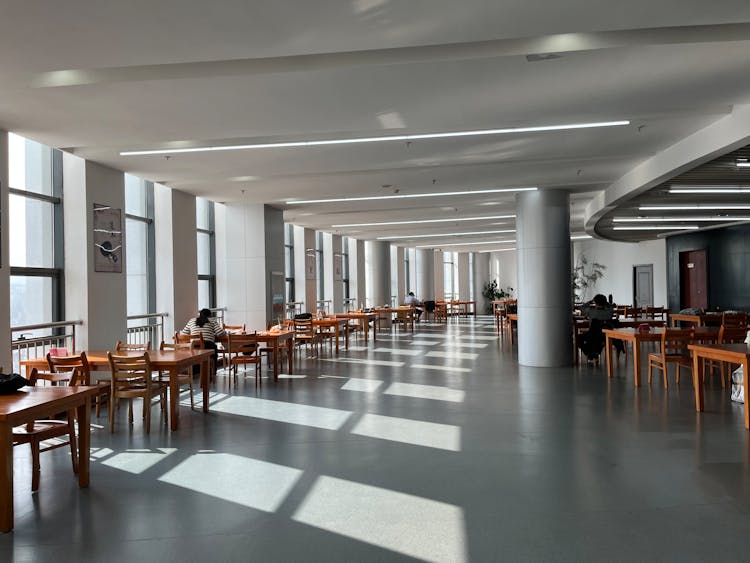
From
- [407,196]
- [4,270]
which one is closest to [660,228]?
[407,196]

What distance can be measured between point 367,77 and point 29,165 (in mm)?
4736

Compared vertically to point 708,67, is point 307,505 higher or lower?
lower

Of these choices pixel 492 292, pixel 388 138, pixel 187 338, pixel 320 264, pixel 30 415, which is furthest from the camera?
pixel 492 292

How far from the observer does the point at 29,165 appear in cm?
719

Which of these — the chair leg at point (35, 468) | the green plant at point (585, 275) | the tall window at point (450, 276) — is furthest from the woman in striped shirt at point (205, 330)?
the tall window at point (450, 276)

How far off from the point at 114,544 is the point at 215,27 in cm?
297

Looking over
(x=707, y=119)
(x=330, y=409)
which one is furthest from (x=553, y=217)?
(x=330, y=409)

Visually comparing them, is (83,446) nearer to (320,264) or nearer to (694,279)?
(320,264)

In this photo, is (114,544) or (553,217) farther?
(553,217)

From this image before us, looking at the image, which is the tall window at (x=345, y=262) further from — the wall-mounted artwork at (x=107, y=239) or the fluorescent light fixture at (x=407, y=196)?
the wall-mounted artwork at (x=107, y=239)

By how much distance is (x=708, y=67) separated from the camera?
15.1 ft

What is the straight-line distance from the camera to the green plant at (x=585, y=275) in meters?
22.8

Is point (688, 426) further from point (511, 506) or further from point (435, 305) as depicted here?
point (435, 305)

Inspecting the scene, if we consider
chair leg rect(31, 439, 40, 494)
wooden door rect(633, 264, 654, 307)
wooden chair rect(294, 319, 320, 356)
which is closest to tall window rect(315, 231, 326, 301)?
wooden chair rect(294, 319, 320, 356)
